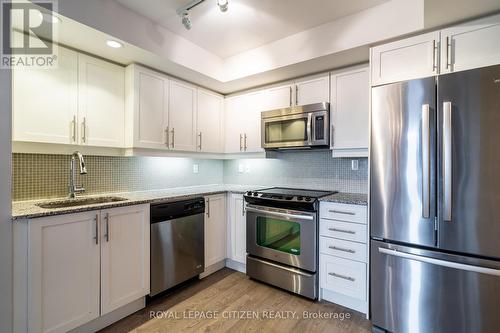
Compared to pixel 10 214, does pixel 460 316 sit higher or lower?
lower

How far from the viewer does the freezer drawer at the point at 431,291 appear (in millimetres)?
1475

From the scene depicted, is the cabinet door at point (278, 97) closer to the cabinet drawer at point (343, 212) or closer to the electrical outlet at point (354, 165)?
the electrical outlet at point (354, 165)

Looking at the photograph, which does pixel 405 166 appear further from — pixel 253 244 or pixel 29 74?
pixel 29 74

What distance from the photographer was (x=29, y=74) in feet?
5.92

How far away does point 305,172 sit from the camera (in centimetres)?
298

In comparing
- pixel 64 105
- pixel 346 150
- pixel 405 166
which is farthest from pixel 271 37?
pixel 64 105

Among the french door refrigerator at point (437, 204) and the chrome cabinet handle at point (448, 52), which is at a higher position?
the chrome cabinet handle at point (448, 52)

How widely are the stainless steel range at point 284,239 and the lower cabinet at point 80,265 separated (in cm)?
109

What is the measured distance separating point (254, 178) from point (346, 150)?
4.53 ft

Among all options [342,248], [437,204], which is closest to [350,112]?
[437,204]

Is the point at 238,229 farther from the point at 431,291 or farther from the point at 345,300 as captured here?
the point at 431,291

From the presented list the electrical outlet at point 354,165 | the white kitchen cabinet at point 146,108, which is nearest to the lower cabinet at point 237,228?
the white kitchen cabinet at point 146,108

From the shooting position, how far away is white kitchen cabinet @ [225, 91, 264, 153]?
2.99m

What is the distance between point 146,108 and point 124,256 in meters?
1.37
